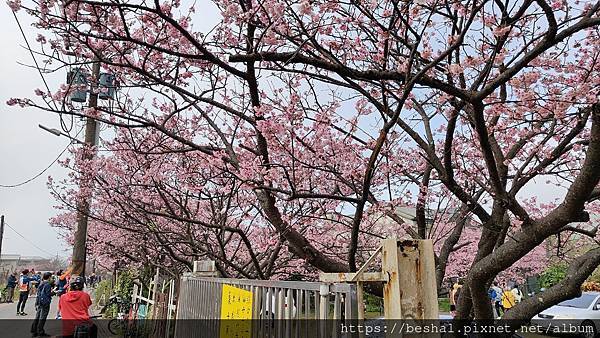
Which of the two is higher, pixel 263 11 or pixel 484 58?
pixel 263 11

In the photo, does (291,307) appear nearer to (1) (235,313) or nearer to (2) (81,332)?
(1) (235,313)

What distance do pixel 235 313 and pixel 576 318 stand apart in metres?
14.1

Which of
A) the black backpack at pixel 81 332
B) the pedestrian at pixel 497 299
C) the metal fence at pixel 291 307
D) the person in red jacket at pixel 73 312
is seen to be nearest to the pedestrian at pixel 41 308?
the person in red jacket at pixel 73 312

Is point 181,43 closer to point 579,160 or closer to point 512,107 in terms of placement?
point 512,107

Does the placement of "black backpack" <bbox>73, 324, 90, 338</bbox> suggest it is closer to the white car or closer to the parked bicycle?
the parked bicycle

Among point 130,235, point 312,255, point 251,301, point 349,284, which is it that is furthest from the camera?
point 130,235

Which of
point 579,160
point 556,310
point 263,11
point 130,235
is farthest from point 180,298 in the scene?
point 556,310

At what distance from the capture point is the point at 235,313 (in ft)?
11.2

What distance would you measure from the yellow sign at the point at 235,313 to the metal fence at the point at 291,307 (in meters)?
0.05

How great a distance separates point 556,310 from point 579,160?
450 inches

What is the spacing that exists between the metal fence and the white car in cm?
1169

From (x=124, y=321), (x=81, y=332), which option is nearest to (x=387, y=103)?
(x=81, y=332)

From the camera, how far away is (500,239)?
180 inches

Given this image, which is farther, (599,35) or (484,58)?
(599,35)
